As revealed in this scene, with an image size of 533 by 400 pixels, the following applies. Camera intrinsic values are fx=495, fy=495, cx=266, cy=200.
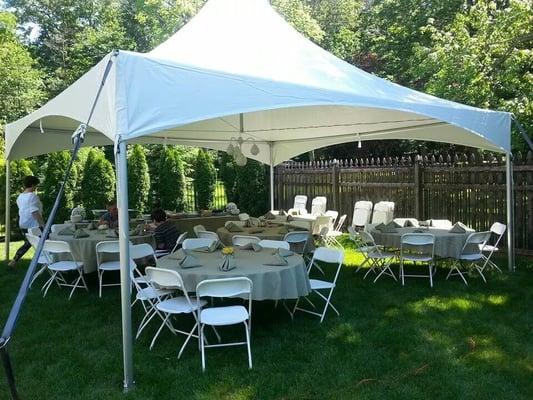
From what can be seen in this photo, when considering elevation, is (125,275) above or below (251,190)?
below

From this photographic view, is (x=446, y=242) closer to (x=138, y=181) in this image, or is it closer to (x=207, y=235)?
(x=207, y=235)

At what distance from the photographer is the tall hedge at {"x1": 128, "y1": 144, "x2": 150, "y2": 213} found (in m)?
14.4

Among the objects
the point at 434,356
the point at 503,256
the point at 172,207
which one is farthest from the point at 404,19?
the point at 434,356

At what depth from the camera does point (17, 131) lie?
8.02 m

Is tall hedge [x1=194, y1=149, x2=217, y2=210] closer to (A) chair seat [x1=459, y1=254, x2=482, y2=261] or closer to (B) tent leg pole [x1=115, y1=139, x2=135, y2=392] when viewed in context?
(A) chair seat [x1=459, y1=254, x2=482, y2=261]

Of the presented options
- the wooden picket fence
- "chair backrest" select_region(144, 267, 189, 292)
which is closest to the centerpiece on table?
"chair backrest" select_region(144, 267, 189, 292)

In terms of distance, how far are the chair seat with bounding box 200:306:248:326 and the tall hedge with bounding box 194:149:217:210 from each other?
11.3 metres

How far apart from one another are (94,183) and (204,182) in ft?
10.8

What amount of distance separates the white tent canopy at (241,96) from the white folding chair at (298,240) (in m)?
1.92

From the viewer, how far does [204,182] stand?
604 inches

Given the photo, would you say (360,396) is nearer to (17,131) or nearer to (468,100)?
(17,131)

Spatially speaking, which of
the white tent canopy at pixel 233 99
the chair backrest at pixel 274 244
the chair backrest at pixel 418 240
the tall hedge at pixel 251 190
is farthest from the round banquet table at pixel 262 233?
the tall hedge at pixel 251 190

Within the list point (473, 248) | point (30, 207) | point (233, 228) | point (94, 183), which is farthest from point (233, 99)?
point (94, 183)

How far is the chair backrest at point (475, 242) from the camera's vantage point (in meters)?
6.63
